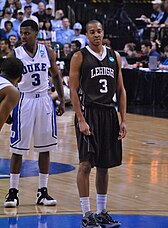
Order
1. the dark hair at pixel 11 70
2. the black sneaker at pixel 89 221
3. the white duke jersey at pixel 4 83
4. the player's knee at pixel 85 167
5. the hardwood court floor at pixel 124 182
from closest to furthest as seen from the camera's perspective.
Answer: the white duke jersey at pixel 4 83 → the dark hair at pixel 11 70 → the black sneaker at pixel 89 221 → the player's knee at pixel 85 167 → the hardwood court floor at pixel 124 182

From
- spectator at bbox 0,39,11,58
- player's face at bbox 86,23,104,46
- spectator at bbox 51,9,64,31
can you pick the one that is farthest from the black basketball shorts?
spectator at bbox 51,9,64,31

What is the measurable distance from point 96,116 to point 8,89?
5.81ft

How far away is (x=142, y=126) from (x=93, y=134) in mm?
7807

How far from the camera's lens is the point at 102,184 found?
7039 mm

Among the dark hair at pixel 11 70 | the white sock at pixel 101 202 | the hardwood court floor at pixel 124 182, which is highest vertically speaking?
the dark hair at pixel 11 70

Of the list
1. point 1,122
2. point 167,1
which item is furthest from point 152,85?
point 1,122

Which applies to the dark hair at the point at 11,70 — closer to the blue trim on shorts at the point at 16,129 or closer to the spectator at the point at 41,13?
the blue trim on shorts at the point at 16,129

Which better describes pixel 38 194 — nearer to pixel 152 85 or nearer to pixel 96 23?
pixel 96 23

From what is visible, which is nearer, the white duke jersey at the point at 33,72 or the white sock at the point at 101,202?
the white sock at the point at 101,202

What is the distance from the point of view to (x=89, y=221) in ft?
22.2

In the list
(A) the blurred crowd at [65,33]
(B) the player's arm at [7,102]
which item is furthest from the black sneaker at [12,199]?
(A) the blurred crowd at [65,33]

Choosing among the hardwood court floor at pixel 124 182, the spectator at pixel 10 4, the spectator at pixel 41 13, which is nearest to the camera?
the hardwood court floor at pixel 124 182

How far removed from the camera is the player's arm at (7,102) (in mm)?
5270

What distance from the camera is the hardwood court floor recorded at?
7668 mm
